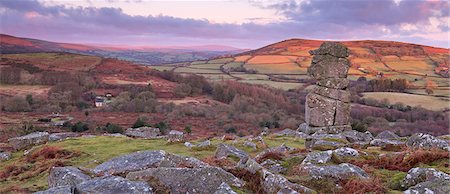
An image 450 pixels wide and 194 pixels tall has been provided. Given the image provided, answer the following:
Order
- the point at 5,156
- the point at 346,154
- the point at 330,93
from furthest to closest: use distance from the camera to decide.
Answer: the point at 330,93 → the point at 5,156 → the point at 346,154

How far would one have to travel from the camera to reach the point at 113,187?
8.34 m

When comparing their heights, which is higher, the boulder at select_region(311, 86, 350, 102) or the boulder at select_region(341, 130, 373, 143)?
the boulder at select_region(311, 86, 350, 102)

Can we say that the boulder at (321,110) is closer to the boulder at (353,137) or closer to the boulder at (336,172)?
the boulder at (353,137)

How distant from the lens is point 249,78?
125 meters

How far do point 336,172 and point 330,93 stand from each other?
1531 cm

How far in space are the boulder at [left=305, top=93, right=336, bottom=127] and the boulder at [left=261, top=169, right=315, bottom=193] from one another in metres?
15.9

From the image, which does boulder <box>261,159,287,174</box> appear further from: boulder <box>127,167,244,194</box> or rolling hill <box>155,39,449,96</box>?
rolling hill <box>155,39,449,96</box>

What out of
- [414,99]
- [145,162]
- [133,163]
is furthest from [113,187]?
[414,99]

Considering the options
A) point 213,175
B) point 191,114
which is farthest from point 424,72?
point 213,175

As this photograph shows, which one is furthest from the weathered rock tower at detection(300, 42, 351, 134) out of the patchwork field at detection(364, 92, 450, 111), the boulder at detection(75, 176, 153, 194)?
the patchwork field at detection(364, 92, 450, 111)

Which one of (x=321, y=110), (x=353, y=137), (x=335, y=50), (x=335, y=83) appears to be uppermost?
(x=335, y=50)

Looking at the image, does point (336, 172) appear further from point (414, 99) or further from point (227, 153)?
point (414, 99)

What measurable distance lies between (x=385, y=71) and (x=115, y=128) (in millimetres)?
92920

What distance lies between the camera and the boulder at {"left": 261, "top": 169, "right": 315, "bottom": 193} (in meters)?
8.19
